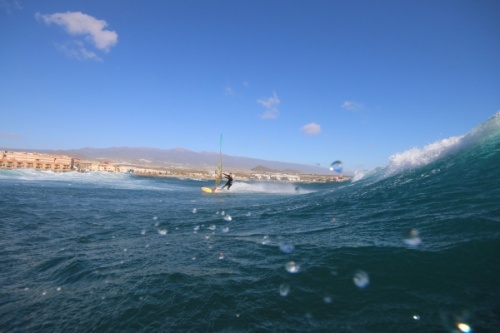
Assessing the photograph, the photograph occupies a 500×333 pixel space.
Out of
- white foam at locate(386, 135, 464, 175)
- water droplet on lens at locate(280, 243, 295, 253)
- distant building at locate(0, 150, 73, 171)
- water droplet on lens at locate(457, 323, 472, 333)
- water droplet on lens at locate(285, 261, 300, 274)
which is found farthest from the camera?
distant building at locate(0, 150, 73, 171)

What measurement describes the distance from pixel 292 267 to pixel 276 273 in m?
0.48

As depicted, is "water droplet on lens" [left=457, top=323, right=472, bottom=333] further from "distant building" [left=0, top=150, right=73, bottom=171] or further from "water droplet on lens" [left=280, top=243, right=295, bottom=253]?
"distant building" [left=0, top=150, right=73, bottom=171]

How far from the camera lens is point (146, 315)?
4426 millimetres

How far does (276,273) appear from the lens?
5828 mm

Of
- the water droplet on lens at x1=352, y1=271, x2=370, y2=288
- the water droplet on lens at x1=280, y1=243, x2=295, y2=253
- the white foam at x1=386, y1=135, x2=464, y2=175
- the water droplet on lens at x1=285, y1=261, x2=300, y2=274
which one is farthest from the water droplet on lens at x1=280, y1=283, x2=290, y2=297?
the white foam at x1=386, y1=135, x2=464, y2=175

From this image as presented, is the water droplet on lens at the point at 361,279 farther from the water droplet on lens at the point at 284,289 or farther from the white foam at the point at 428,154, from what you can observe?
the white foam at the point at 428,154

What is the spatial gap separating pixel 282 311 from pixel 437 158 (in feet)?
51.6

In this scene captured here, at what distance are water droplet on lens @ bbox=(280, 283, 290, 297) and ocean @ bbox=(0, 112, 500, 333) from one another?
0.12ft

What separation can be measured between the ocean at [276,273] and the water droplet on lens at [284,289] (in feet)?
0.12

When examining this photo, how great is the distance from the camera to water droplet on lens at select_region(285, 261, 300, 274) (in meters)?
5.91

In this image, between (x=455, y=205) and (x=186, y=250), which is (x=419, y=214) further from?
(x=186, y=250)

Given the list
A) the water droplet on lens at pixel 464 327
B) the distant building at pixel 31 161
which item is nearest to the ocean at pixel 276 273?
the water droplet on lens at pixel 464 327

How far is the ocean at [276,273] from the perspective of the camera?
4.22 m

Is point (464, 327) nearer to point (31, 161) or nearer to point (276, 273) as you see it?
point (276, 273)
